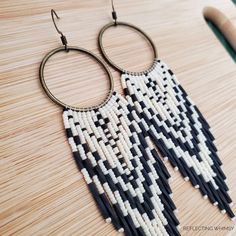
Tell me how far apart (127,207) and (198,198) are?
181 millimetres

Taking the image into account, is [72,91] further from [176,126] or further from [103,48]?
[176,126]

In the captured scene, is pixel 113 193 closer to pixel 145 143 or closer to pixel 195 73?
pixel 145 143

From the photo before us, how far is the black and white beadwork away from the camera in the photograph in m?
0.66

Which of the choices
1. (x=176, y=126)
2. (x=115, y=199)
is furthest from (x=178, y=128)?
(x=115, y=199)

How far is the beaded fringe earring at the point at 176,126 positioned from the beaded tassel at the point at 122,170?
0.04 m

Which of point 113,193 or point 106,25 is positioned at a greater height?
point 106,25

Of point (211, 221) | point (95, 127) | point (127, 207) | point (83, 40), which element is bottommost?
point (211, 221)

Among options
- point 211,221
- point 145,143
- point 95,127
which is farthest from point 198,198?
point 95,127

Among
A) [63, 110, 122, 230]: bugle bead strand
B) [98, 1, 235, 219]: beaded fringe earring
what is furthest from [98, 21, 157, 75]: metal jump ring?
[63, 110, 122, 230]: bugle bead strand

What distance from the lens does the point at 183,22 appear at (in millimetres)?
918

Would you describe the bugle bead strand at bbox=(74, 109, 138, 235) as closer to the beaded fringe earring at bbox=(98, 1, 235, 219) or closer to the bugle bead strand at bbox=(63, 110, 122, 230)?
the bugle bead strand at bbox=(63, 110, 122, 230)

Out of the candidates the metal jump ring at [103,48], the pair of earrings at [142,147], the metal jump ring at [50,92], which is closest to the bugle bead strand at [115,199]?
the pair of earrings at [142,147]

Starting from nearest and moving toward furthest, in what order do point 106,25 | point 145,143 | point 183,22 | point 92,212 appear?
point 92,212
point 145,143
point 106,25
point 183,22

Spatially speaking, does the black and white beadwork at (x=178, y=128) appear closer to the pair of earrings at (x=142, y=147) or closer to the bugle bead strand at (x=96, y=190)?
the pair of earrings at (x=142, y=147)
